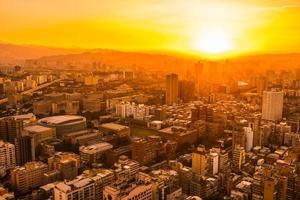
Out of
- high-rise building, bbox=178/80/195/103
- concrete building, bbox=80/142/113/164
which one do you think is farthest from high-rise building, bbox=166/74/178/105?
concrete building, bbox=80/142/113/164

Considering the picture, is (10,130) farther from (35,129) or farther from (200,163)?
(200,163)

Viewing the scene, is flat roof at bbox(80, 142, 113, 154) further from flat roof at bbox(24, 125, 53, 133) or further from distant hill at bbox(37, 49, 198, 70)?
distant hill at bbox(37, 49, 198, 70)

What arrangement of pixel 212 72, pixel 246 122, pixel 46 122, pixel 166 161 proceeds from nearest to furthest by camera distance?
pixel 166 161 < pixel 246 122 < pixel 46 122 < pixel 212 72

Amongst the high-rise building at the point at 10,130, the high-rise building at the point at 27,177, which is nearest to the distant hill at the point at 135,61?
the high-rise building at the point at 10,130

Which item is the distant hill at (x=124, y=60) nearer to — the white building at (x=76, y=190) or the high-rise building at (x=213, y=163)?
the high-rise building at (x=213, y=163)

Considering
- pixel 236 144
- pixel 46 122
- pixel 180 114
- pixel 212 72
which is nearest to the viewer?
pixel 236 144

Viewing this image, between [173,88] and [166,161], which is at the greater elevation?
[173,88]

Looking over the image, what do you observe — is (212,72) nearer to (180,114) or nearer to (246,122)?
(180,114)

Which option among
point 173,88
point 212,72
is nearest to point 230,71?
point 212,72
